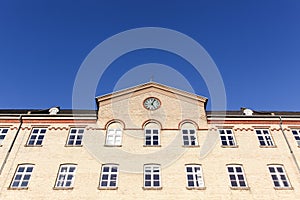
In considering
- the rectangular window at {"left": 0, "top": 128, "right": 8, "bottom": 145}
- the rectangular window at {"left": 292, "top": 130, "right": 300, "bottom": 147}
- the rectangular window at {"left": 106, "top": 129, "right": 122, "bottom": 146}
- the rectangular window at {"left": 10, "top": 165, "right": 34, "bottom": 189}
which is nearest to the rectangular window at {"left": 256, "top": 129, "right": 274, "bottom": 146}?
the rectangular window at {"left": 292, "top": 130, "right": 300, "bottom": 147}

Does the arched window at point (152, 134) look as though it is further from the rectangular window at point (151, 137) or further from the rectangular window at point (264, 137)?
the rectangular window at point (264, 137)

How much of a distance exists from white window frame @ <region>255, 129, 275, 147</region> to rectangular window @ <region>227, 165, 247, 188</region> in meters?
3.32

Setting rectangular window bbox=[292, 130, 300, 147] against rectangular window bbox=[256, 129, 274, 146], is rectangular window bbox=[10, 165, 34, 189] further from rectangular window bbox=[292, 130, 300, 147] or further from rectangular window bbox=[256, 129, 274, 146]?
rectangular window bbox=[292, 130, 300, 147]

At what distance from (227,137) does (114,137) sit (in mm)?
9546

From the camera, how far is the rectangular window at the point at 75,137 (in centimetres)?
2232

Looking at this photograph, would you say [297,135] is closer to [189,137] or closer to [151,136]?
[189,137]

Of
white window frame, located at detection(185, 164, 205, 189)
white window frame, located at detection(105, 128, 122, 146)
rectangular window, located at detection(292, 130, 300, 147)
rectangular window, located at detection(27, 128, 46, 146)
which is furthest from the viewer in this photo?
rectangular window, located at detection(292, 130, 300, 147)

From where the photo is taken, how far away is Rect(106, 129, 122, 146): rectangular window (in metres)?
22.5

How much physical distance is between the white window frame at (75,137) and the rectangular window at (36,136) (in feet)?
7.50

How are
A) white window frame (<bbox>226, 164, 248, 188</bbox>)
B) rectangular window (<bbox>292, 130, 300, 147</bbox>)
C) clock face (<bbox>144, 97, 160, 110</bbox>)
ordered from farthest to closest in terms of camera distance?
clock face (<bbox>144, 97, 160, 110</bbox>) < rectangular window (<bbox>292, 130, 300, 147</bbox>) < white window frame (<bbox>226, 164, 248, 188</bbox>)

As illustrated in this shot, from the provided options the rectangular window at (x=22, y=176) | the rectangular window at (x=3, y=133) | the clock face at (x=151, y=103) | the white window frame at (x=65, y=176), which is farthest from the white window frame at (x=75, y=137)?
the clock face at (x=151, y=103)

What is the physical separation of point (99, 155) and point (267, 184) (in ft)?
41.9

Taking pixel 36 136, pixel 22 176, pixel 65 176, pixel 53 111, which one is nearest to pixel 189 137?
pixel 65 176

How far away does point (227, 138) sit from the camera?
75.3ft
